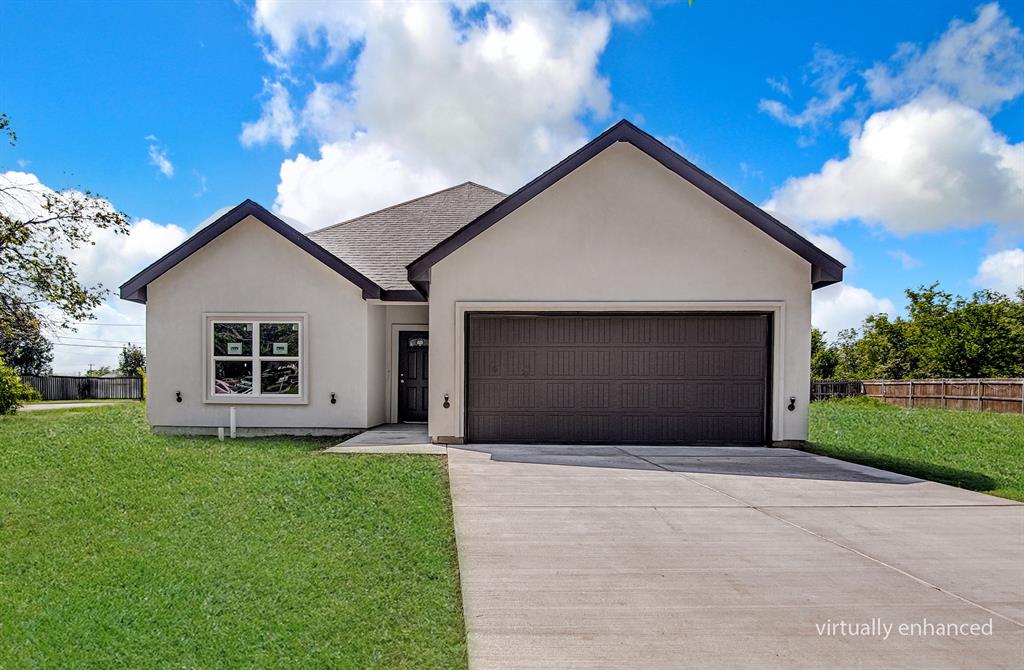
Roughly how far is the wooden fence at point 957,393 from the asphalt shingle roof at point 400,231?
1875 cm

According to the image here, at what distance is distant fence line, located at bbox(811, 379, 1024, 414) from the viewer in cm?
2133

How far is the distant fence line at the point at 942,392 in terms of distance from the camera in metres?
21.3

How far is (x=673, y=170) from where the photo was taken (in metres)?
10.6

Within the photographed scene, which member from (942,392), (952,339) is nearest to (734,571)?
(942,392)

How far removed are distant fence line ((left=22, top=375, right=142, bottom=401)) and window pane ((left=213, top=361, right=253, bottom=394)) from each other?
25.1 meters

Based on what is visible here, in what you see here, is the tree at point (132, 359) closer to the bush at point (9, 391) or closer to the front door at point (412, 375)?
the bush at point (9, 391)

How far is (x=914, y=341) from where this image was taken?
1345 inches

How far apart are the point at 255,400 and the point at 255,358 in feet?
2.66

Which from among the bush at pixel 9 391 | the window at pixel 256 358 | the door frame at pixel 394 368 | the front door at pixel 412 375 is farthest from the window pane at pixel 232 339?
the bush at pixel 9 391

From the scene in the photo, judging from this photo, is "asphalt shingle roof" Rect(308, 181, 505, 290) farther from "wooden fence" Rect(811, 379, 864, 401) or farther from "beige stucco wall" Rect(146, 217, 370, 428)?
"wooden fence" Rect(811, 379, 864, 401)

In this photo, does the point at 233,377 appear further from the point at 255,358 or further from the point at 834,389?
the point at 834,389

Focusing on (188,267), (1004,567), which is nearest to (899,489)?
(1004,567)

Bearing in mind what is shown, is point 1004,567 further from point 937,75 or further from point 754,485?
point 937,75

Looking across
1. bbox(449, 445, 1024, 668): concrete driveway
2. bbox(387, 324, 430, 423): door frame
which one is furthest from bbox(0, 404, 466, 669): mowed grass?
bbox(387, 324, 430, 423): door frame
